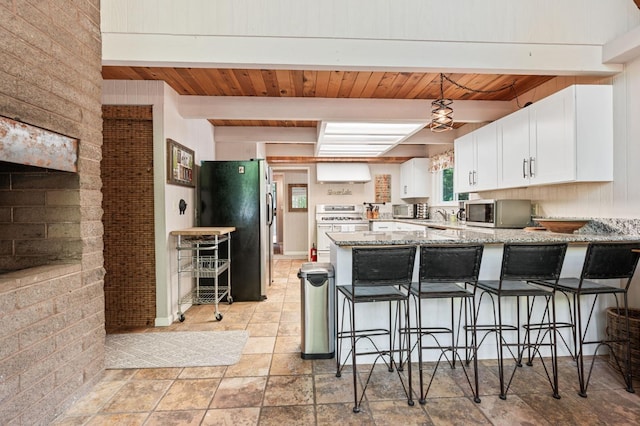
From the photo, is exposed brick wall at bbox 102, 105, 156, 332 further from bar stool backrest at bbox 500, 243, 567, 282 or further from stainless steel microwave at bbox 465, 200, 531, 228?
stainless steel microwave at bbox 465, 200, 531, 228

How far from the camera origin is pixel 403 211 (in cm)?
684

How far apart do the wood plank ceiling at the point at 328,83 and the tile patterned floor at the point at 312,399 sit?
2533 mm

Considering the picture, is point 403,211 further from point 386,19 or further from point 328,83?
point 386,19

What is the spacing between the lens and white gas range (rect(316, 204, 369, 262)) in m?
7.07

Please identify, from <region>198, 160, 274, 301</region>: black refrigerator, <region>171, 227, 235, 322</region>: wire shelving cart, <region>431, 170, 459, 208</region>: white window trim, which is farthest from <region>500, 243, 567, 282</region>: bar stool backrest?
<region>431, 170, 459, 208</region>: white window trim

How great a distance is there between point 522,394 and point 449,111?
217 centimetres

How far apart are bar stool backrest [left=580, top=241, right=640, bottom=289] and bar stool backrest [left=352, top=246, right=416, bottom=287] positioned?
44.5 inches

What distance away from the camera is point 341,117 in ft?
12.3

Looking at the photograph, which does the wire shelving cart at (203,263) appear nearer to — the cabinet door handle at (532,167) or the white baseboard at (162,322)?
the white baseboard at (162,322)

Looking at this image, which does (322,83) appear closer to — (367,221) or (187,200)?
(187,200)

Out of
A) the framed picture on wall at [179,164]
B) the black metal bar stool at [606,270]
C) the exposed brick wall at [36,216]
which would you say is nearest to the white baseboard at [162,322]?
the framed picture on wall at [179,164]

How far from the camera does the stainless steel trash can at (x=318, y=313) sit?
248 cm

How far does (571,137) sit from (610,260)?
1067 mm

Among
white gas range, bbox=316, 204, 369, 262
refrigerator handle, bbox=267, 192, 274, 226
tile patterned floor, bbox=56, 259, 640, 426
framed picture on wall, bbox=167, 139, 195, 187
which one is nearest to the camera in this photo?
tile patterned floor, bbox=56, 259, 640, 426
